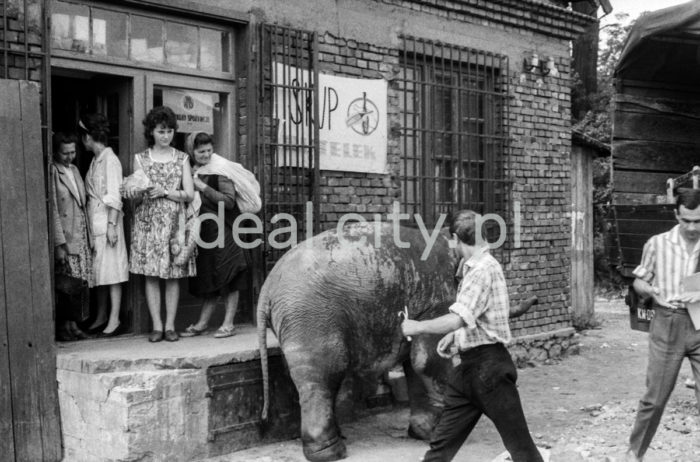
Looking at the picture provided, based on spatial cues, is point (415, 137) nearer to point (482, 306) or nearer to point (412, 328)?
→ point (482, 306)

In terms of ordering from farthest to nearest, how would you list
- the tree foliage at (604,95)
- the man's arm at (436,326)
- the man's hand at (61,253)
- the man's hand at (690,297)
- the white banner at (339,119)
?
the tree foliage at (604,95), the white banner at (339,119), the man's hand at (61,253), the man's hand at (690,297), the man's arm at (436,326)

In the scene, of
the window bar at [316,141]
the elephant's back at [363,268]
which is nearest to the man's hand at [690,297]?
the elephant's back at [363,268]

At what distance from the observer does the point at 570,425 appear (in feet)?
23.0

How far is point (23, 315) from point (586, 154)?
8946 mm

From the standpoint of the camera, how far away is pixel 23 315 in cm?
571

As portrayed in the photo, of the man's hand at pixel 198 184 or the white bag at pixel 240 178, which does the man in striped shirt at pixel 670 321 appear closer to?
the white bag at pixel 240 178

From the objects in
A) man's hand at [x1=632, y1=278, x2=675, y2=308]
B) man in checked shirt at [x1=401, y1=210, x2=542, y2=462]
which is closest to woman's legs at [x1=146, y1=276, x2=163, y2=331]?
man in checked shirt at [x1=401, y1=210, x2=542, y2=462]

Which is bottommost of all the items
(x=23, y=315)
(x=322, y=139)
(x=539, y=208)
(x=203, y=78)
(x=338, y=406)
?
(x=338, y=406)

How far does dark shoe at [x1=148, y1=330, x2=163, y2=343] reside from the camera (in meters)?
6.51

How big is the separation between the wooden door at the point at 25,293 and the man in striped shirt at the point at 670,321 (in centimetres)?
397

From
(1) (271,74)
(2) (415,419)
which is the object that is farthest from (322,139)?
(2) (415,419)

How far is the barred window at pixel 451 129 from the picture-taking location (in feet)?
28.8

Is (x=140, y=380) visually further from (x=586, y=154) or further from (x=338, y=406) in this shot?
(x=586, y=154)

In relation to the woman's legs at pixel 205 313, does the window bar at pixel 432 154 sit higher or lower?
higher
